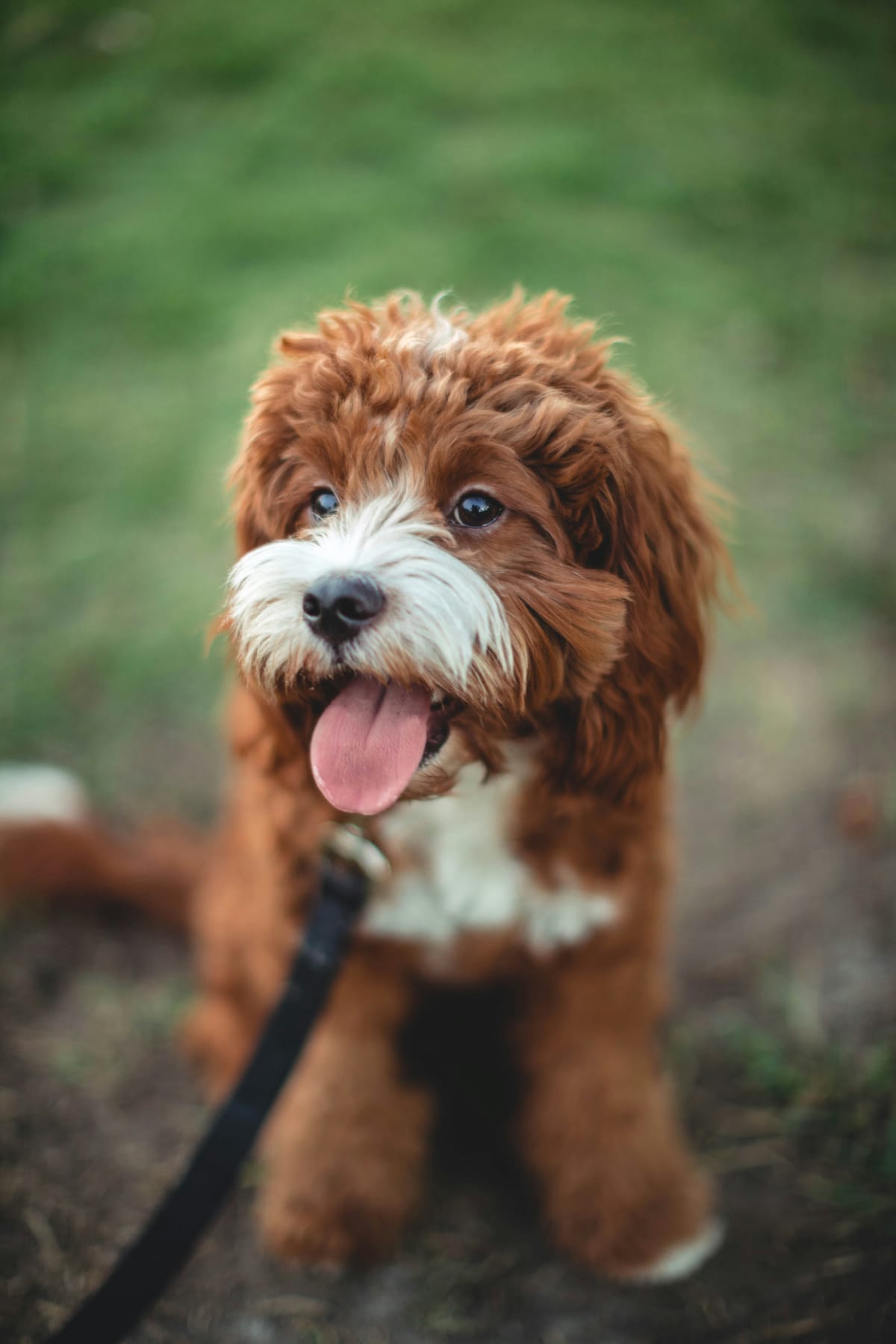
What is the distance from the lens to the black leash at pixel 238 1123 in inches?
53.4

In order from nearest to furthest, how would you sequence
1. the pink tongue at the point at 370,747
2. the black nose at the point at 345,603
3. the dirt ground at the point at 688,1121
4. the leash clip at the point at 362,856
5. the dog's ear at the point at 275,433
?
1. the black nose at the point at 345,603
2. the pink tongue at the point at 370,747
3. the dog's ear at the point at 275,433
4. the leash clip at the point at 362,856
5. the dirt ground at the point at 688,1121

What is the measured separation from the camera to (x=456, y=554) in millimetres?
1441

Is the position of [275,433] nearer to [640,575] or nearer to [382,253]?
[640,575]

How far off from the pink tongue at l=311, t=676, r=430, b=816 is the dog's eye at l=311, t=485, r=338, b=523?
0.34m

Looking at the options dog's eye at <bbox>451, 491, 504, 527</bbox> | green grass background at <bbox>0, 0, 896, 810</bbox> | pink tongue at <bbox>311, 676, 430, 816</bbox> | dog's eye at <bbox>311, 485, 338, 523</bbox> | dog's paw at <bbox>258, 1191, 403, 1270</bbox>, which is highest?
green grass background at <bbox>0, 0, 896, 810</bbox>

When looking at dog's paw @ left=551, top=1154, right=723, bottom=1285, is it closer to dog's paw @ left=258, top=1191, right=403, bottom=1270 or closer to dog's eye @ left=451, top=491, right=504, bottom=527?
dog's paw @ left=258, top=1191, right=403, bottom=1270

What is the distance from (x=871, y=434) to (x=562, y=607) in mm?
3600

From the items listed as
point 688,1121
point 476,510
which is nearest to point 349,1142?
point 688,1121

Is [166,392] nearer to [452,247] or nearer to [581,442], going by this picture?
[452,247]

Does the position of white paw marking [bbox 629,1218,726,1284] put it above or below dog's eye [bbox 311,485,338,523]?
below

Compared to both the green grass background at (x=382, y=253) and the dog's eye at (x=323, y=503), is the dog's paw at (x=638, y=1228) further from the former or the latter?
the green grass background at (x=382, y=253)

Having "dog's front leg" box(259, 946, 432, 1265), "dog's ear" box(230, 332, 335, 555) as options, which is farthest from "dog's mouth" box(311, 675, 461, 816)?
"dog's front leg" box(259, 946, 432, 1265)

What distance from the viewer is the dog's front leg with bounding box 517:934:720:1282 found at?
1.99 meters

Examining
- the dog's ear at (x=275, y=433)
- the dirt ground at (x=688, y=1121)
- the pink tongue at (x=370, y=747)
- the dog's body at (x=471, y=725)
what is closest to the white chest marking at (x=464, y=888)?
the dog's body at (x=471, y=725)
